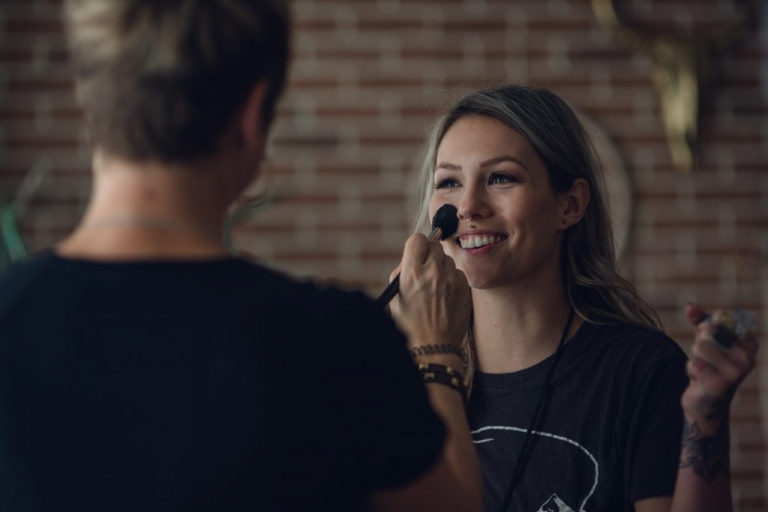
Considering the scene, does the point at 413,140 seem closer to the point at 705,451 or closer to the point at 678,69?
the point at 678,69

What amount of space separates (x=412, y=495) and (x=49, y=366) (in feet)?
1.08

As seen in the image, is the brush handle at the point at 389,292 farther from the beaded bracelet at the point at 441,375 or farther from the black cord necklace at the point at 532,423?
the black cord necklace at the point at 532,423

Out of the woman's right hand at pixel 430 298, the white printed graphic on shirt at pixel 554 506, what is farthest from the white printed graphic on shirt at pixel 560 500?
the woman's right hand at pixel 430 298

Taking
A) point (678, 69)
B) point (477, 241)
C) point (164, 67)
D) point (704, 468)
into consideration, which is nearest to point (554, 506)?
point (704, 468)

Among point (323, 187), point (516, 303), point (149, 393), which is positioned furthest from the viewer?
point (323, 187)

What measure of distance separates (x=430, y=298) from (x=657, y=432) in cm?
43

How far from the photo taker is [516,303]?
1613 millimetres

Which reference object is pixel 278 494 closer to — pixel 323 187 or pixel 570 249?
pixel 570 249

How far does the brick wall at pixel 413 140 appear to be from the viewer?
3.04m

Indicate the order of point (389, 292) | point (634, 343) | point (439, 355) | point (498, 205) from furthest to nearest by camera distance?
point (498, 205)
point (634, 343)
point (389, 292)
point (439, 355)

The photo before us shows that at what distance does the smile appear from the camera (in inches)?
61.5

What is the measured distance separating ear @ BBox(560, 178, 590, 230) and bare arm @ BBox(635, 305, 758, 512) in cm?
49

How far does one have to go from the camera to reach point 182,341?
787 millimetres

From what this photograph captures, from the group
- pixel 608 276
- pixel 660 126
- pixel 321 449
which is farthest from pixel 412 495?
pixel 660 126
